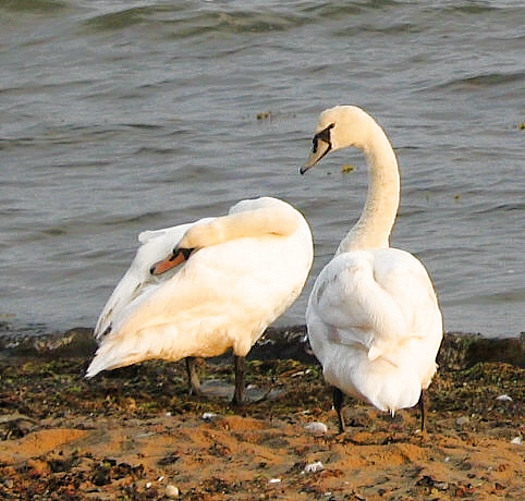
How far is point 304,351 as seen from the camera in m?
8.01

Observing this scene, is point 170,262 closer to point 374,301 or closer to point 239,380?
point 239,380

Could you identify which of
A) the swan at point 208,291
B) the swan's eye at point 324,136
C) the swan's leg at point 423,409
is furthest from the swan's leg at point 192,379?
the swan's leg at point 423,409

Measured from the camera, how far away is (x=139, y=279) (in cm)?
694

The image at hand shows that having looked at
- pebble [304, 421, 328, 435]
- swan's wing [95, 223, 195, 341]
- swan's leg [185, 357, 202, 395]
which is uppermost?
swan's wing [95, 223, 195, 341]

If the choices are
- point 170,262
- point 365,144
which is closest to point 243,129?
point 365,144

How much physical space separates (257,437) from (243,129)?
829 centimetres

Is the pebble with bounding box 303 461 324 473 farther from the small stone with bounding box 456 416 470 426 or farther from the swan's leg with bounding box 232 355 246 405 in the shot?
the swan's leg with bounding box 232 355 246 405

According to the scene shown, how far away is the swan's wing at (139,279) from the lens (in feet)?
22.3

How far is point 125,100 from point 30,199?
136 inches

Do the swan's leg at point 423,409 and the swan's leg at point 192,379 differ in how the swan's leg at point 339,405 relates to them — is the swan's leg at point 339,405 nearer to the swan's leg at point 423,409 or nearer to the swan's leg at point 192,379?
the swan's leg at point 423,409

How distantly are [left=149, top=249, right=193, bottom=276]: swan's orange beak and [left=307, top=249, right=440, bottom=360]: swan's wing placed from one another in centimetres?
108

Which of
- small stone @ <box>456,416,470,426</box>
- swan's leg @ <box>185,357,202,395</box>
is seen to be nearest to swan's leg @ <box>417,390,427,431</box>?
small stone @ <box>456,416,470,426</box>

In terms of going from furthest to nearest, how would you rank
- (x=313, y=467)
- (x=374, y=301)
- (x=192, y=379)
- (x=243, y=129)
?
(x=243, y=129) < (x=192, y=379) < (x=374, y=301) < (x=313, y=467)

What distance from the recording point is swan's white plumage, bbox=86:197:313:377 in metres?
6.61
